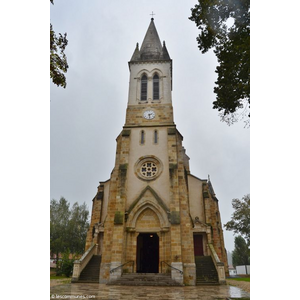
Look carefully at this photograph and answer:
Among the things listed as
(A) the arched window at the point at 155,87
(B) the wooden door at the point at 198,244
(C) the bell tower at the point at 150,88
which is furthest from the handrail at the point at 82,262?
(A) the arched window at the point at 155,87

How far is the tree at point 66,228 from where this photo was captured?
28.5m

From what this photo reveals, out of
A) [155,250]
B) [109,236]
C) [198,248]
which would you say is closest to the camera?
[109,236]

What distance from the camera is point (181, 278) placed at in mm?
12836

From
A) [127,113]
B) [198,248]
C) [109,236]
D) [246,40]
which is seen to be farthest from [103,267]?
[246,40]

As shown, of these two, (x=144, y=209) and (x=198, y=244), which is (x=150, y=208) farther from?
(x=198, y=244)

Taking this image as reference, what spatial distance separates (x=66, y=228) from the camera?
29.6 meters

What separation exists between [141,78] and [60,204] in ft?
60.2

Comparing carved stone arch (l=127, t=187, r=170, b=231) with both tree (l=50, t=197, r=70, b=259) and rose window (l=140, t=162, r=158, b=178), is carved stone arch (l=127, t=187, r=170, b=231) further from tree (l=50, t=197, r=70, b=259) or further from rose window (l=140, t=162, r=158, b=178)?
tree (l=50, t=197, r=70, b=259)

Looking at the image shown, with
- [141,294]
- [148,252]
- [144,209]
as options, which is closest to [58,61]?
[141,294]

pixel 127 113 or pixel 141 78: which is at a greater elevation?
pixel 141 78

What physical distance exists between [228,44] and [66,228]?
2827 centimetres

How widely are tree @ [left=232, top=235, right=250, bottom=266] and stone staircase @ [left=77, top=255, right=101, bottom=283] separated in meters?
10.8

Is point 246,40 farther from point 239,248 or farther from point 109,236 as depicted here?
point 239,248

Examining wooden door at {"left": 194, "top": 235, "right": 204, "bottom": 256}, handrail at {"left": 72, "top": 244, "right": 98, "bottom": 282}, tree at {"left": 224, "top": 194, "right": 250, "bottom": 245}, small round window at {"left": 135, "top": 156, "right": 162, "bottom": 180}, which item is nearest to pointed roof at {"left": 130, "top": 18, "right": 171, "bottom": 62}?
small round window at {"left": 135, "top": 156, "right": 162, "bottom": 180}
